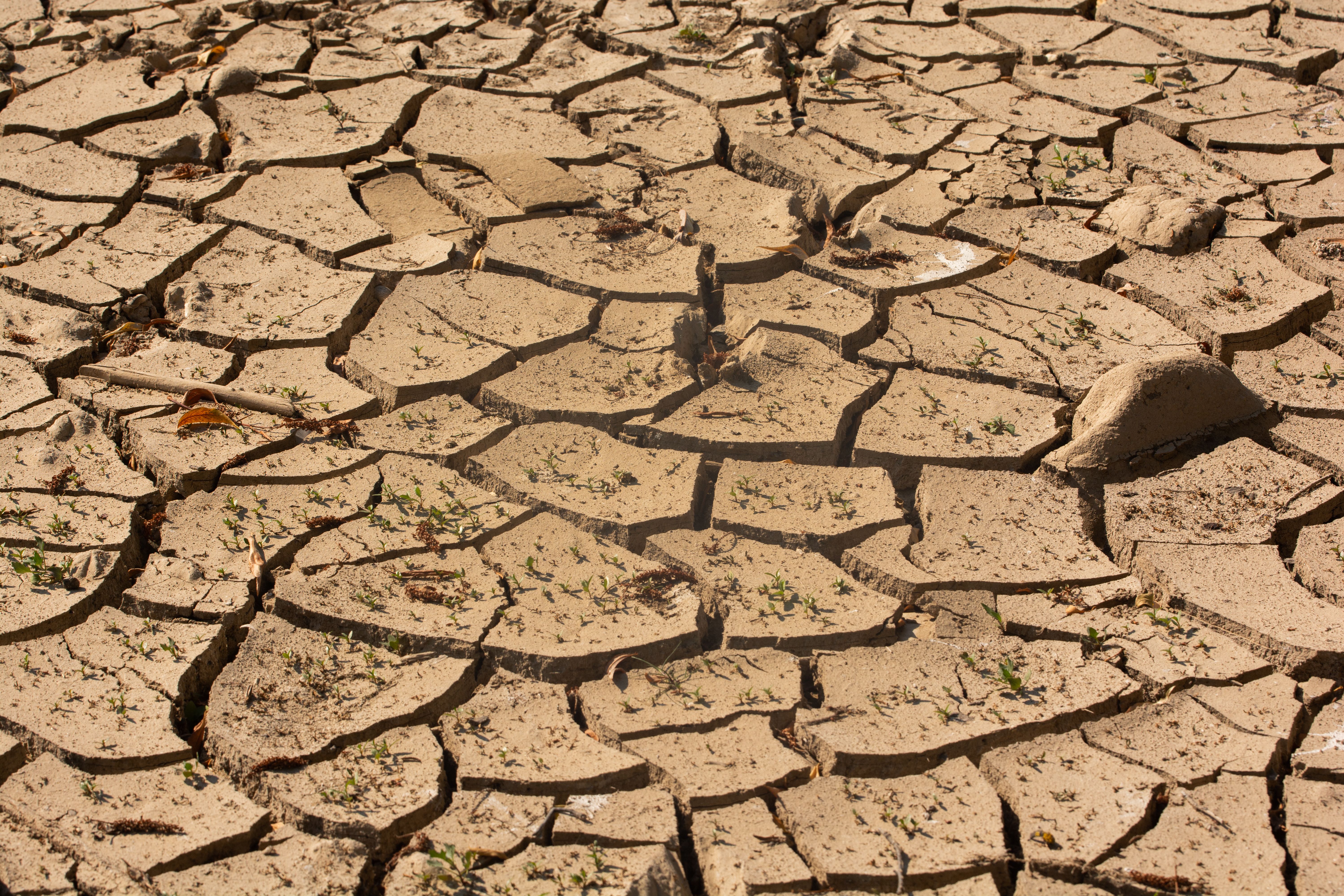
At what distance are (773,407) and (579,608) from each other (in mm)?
966

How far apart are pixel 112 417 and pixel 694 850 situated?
7.24ft

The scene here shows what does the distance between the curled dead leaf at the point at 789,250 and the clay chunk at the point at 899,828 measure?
2.08 meters

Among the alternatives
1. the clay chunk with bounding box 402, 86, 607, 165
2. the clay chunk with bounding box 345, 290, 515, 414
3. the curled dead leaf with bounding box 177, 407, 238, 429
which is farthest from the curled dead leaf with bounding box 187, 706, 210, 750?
the clay chunk with bounding box 402, 86, 607, 165

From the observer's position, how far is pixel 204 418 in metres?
3.38

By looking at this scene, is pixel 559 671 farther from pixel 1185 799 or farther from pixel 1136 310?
pixel 1136 310

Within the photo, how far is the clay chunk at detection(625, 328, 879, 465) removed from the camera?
3318mm

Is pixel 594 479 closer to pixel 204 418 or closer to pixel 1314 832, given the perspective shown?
pixel 204 418

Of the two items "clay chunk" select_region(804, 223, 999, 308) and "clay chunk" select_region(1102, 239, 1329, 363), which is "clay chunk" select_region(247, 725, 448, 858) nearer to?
"clay chunk" select_region(804, 223, 999, 308)

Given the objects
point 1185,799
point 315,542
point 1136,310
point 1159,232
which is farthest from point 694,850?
point 1159,232

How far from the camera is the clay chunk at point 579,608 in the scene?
270 centimetres

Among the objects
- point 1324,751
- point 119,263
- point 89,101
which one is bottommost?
point 1324,751

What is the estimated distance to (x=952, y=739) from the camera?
8.22 feet

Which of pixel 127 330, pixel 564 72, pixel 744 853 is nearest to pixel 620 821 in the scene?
pixel 744 853

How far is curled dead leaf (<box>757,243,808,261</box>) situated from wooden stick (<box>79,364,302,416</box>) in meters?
1.69
